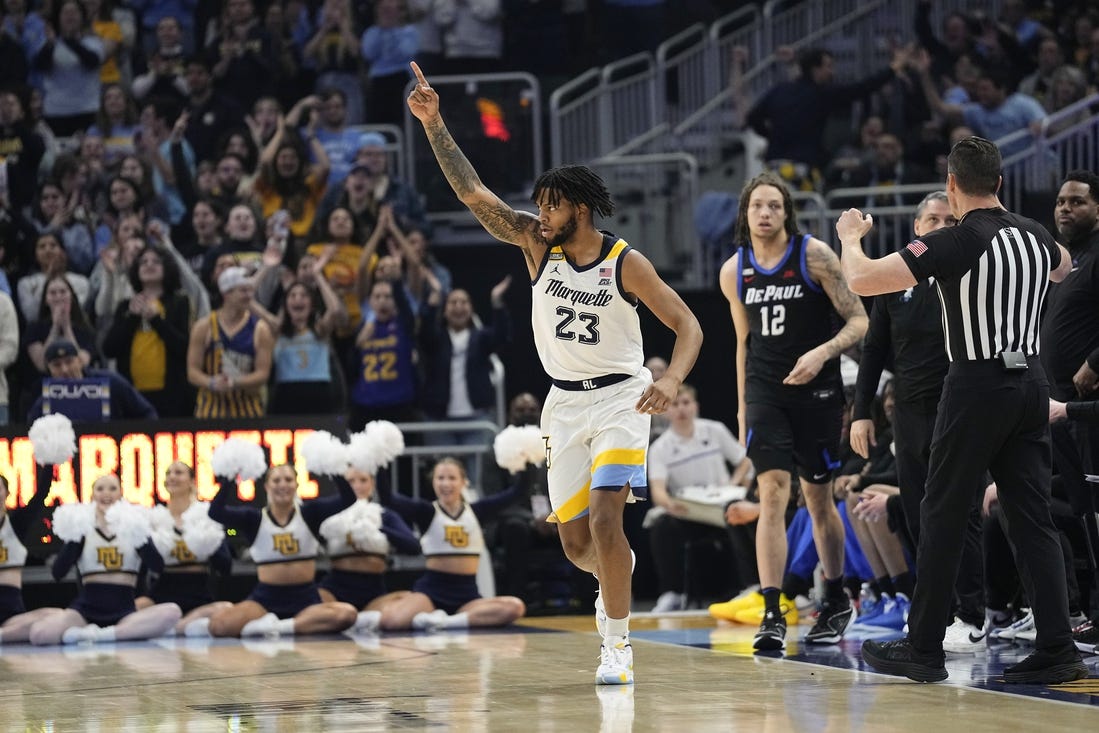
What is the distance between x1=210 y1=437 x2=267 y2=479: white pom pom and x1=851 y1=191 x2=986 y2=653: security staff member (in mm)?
4221

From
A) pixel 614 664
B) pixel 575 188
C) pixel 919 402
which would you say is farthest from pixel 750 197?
pixel 614 664

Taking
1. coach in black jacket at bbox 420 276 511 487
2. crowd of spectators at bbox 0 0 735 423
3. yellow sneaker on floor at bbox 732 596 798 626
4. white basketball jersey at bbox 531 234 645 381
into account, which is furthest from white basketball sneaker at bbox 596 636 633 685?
coach in black jacket at bbox 420 276 511 487

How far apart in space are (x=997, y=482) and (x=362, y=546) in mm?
5173

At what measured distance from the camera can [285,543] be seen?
34.1ft

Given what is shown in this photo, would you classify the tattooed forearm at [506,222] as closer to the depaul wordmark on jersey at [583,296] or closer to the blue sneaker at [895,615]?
the depaul wordmark on jersey at [583,296]

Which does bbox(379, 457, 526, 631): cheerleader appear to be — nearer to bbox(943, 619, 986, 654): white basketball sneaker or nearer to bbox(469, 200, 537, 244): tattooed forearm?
bbox(943, 619, 986, 654): white basketball sneaker

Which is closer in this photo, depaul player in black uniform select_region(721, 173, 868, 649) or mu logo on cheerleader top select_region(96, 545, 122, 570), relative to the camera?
depaul player in black uniform select_region(721, 173, 868, 649)

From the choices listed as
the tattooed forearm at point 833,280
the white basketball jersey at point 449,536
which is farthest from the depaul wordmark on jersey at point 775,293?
the white basketball jersey at point 449,536

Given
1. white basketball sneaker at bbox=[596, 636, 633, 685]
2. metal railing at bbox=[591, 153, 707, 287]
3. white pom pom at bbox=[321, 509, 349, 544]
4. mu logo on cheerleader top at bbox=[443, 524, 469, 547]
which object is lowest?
white basketball sneaker at bbox=[596, 636, 633, 685]

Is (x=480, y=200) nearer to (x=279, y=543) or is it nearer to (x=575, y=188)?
(x=575, y=188)

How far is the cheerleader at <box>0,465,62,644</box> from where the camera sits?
10.1 meters

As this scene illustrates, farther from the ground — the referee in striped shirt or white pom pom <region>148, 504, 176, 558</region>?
the referee in striped shirt

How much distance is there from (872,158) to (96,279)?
6.75 m

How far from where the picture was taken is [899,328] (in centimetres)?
789
